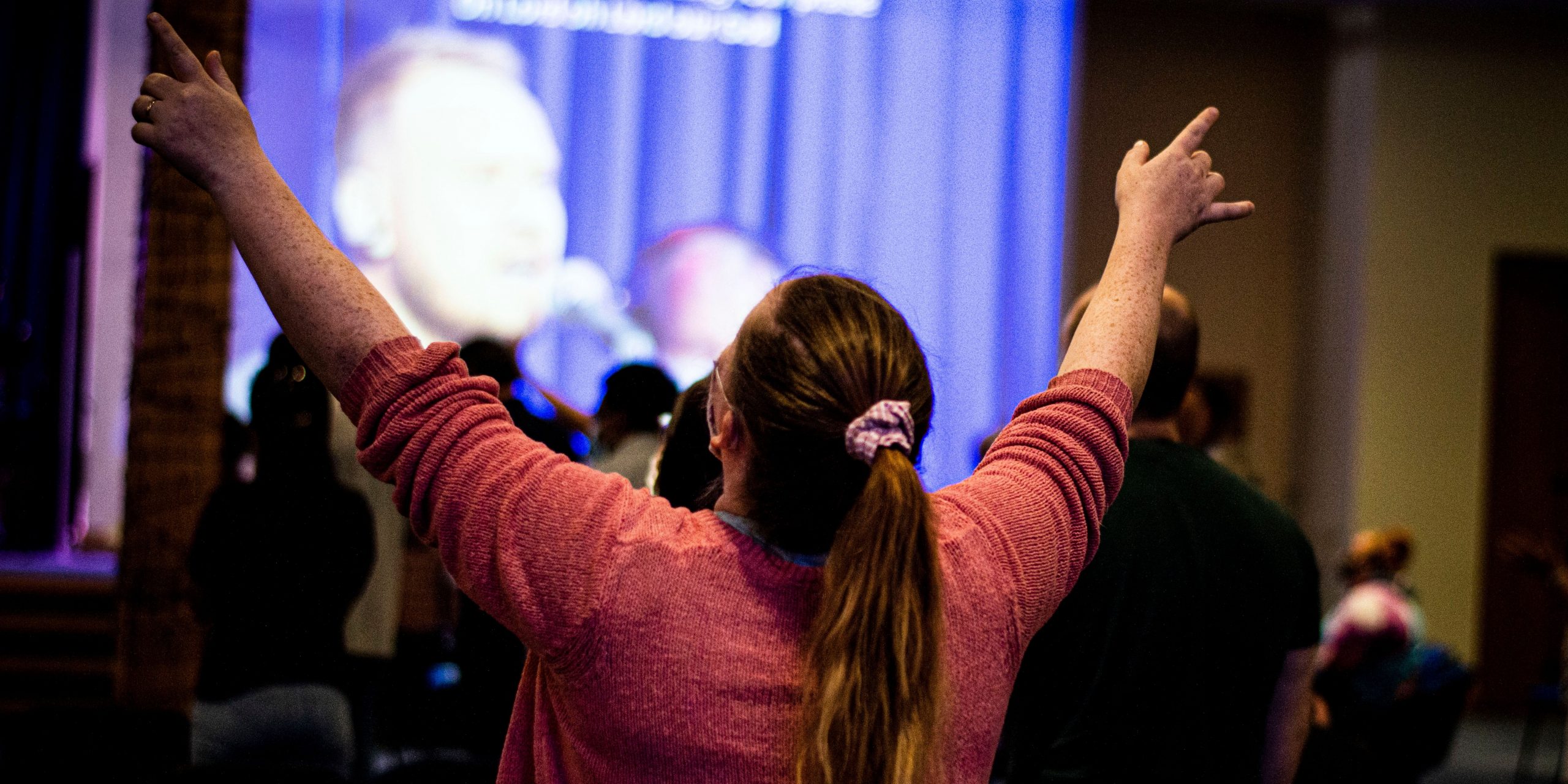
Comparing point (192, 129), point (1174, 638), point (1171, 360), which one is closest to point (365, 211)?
point (1171, 360)

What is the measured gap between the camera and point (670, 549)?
0.94m

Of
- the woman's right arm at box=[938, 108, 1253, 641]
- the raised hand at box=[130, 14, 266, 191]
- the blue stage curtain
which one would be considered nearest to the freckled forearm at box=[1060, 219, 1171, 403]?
the woman's right arm at box=[938, 108, 1253, 641]

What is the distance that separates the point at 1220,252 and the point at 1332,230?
62 centimetres

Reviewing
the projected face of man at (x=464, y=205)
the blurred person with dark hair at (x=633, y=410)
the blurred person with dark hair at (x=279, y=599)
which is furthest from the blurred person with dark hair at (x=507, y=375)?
the projected face of man at (x=464, y=205)

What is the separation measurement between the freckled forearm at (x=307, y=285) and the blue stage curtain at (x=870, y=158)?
4640 millimetres

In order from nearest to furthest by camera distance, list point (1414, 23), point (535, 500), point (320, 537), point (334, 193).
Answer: point (535, 500) < point (320, 537) < point (334, 193) < point (1414, 23)

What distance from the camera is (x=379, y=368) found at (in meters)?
0.94

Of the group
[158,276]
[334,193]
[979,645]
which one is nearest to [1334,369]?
[334,193]

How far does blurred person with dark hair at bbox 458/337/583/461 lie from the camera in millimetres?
2709

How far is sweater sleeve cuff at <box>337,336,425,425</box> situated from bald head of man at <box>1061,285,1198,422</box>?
1.02 metres

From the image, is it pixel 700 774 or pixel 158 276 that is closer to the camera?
pixel 700 774

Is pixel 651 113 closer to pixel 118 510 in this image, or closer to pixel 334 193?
pixel 334 193

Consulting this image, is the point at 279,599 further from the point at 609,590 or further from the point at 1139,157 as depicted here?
the point at 1139,157

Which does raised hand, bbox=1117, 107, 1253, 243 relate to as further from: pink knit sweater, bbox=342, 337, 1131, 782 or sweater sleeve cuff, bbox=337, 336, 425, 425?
sweater sleeve cuff, bbox=337, 336, 425, 425
